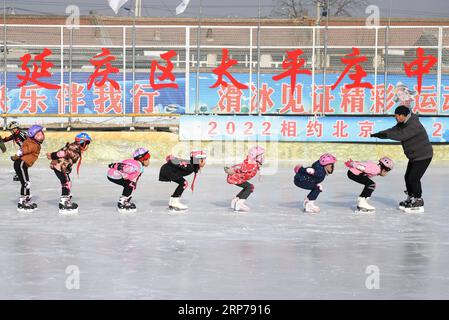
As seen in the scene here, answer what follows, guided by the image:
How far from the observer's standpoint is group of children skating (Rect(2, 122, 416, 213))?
1114 cm

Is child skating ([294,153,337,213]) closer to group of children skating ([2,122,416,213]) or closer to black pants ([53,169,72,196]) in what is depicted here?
group of children skating ([2,122,416,213])

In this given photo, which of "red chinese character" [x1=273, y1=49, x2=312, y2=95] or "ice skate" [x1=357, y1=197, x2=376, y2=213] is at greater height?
"red chinese character" [x1=273, y1=49, x2=312, y2=95]

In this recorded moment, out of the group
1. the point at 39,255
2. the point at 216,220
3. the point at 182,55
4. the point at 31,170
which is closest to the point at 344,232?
the point at 216,220

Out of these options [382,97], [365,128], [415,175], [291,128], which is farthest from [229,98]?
[415,175]

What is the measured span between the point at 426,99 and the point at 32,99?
11284mm

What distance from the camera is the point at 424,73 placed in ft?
82.6

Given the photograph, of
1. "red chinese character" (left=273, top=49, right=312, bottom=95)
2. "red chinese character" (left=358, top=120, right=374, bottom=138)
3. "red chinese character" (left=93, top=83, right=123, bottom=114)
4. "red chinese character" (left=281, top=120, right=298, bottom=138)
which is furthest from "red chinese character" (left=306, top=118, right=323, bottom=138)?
"red chinese character" (left=93, top=83, right=123, bottom=114)

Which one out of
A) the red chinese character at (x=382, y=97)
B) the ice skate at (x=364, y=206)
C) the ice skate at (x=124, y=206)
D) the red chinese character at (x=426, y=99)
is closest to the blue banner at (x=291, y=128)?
the red chinese character at (x=382, y=97)

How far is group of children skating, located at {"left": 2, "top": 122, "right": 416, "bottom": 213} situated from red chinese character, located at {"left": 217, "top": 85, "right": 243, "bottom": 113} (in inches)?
490

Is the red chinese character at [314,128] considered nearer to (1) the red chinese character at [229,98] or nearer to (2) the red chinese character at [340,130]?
(2) the red chinese character at [340,130]

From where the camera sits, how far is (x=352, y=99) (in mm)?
24453

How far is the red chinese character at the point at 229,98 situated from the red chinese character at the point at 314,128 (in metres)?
3.68

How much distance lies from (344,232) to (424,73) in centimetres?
1627

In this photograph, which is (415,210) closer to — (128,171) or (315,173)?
(315,173)
